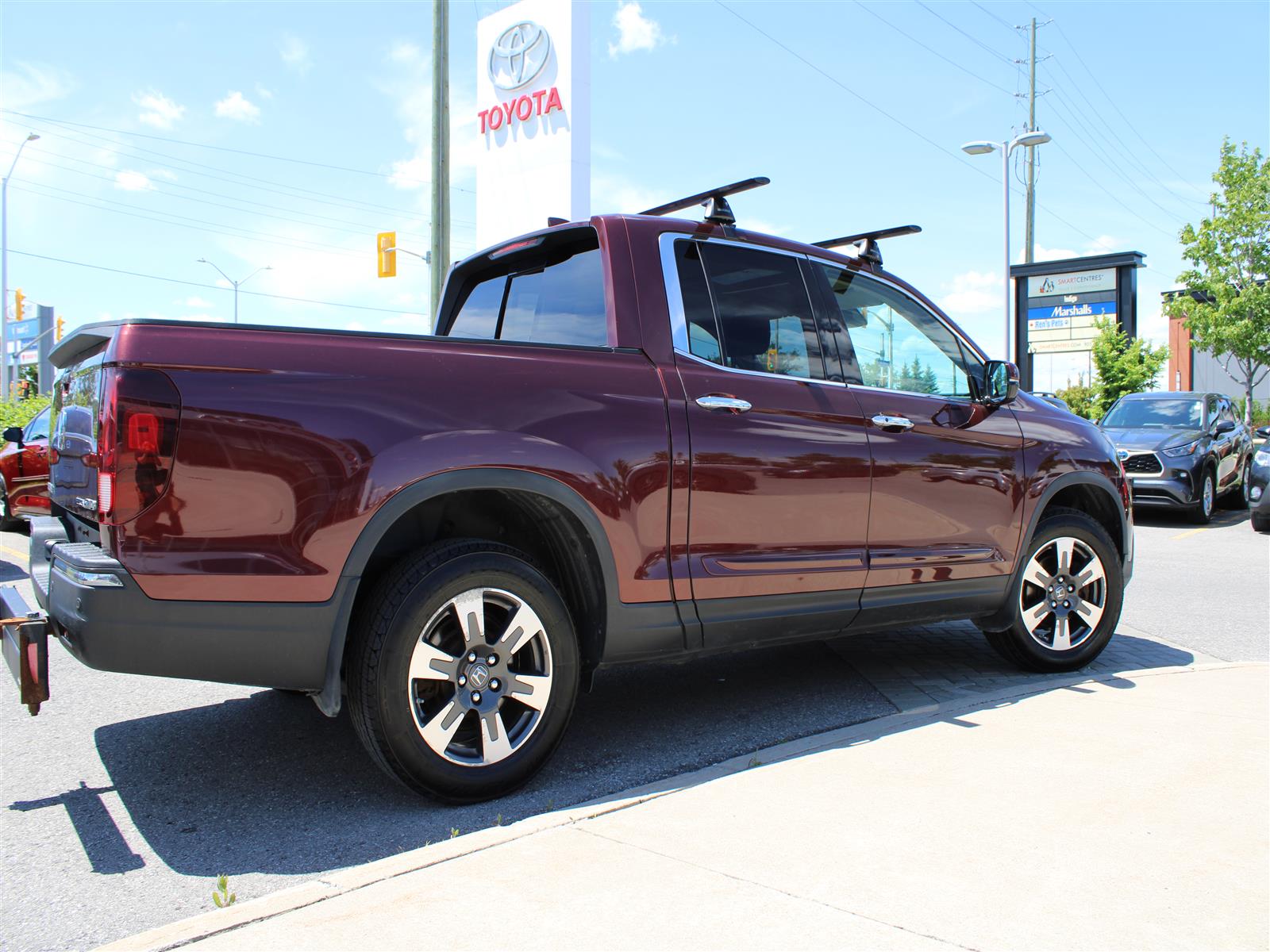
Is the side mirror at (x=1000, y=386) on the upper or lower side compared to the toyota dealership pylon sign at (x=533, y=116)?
lower

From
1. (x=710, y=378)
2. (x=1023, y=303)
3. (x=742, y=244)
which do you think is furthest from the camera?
(x=1023, y=303)

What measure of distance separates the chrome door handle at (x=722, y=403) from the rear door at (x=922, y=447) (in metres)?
0.64

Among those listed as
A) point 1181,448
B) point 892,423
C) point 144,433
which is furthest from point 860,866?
point 1181,448

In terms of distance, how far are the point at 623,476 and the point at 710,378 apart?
0.59 metres

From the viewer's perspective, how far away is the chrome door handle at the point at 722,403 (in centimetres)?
379

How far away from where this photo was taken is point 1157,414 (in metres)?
14.6

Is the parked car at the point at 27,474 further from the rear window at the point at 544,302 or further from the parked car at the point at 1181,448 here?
the parked car at the point at 1181,448

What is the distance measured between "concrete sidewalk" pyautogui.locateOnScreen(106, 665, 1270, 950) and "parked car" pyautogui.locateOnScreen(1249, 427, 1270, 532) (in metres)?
9.71

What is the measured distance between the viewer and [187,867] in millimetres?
2922

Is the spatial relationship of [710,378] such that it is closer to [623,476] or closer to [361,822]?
[623,476]

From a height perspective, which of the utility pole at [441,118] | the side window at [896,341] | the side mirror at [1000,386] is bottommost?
the side mirror at [1000,386]

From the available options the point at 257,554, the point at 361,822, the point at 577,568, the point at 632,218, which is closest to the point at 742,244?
the point at 632,218

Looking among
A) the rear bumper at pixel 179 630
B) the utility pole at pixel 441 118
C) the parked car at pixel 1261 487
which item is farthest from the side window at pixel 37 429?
the parked car at pixel 1261 487

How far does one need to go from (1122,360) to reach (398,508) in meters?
27.9
